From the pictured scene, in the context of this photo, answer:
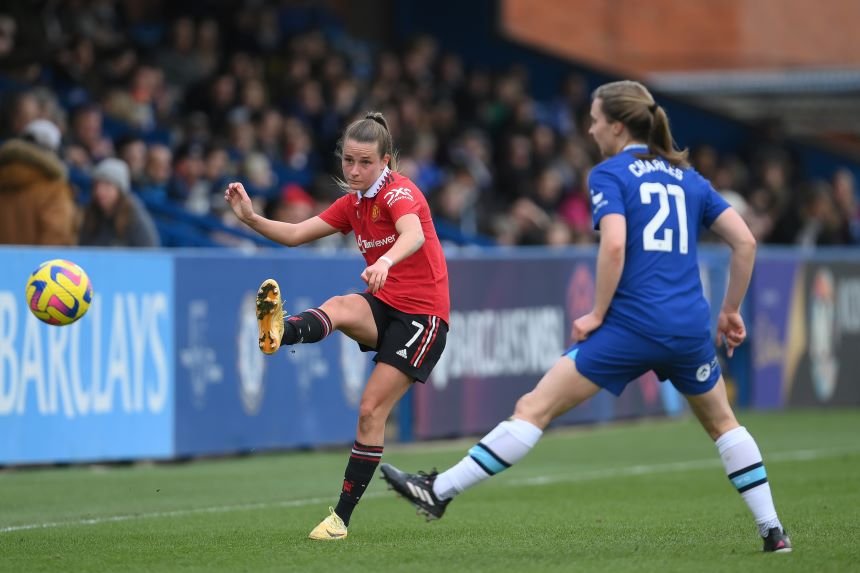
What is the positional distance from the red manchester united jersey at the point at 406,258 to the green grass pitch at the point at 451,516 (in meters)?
1.18

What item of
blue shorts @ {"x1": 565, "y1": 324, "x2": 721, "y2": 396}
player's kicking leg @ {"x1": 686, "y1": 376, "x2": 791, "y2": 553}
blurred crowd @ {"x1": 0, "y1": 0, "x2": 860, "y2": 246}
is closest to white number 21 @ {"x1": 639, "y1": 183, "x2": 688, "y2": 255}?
blue shorts @ {"x1": 565, "y1": 324, "x2": 721, "y2": 396}

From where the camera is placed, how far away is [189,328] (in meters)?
12.9

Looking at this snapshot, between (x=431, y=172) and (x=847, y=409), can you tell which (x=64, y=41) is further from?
(x=847, y=409)

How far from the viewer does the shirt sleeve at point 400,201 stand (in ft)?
24.8

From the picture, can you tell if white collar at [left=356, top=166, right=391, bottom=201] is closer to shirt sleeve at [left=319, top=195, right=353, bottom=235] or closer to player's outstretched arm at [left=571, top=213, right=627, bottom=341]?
shirt sleeve at [left=319, top=195, right=353, bottom=235]

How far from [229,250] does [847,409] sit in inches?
379

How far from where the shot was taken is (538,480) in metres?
11.6

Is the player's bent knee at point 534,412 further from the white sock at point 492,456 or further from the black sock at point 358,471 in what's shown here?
the black sock at point 358,471

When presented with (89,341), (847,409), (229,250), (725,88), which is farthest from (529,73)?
(89,341)

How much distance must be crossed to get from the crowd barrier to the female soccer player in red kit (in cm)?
406

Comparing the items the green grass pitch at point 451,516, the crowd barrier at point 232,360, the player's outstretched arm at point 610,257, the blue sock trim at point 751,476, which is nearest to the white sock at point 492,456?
the green grass pitch at point 451,516

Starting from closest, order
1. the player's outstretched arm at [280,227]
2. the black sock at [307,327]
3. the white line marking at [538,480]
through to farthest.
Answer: the black sock at [307,327]
the player's outstretched arm at [280,227]
the white line marking at [538,480]

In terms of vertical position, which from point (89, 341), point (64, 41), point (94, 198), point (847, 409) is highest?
point (64, 41)

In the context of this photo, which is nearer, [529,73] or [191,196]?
[191,196]
